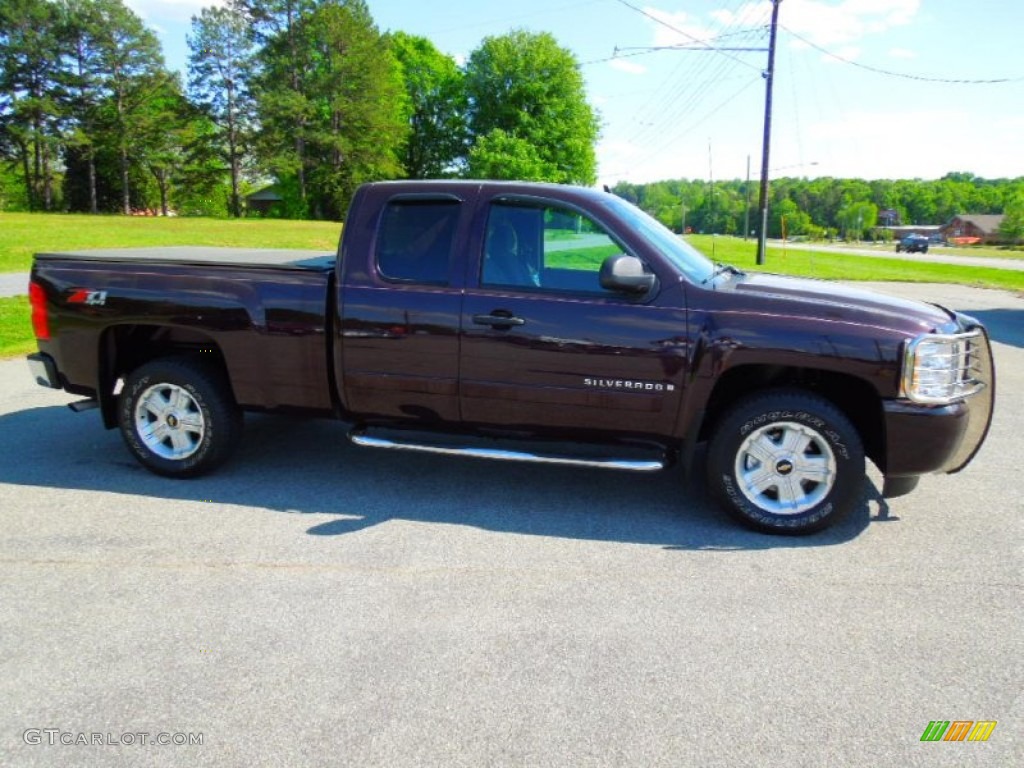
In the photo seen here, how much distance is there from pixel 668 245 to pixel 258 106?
66.0 metres

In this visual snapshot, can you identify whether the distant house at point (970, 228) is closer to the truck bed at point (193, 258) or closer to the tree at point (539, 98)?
the tree at point (539, 98)

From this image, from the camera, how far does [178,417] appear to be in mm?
4695

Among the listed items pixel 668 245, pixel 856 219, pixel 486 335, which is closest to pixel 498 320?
pixel 486 335

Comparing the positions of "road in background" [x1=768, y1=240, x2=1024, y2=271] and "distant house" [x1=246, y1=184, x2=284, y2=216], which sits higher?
"distant house" [x1=246, y1=184, x2=284, y2=216]

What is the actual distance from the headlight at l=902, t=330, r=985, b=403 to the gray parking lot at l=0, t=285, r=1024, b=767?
32.2 inches

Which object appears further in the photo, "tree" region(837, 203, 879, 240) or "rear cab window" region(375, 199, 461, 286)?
"tree" region(837, 203, 879, 240)

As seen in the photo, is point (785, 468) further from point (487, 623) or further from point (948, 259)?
point (948, 259)

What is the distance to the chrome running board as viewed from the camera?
3982mm

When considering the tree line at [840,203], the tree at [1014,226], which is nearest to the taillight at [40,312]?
the tree line at [840,203]

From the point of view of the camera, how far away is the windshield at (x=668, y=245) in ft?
13.7

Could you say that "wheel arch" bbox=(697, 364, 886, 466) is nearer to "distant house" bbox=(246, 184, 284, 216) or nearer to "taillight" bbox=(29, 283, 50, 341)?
"taillight" bbox=(29, 283, 50, 341)

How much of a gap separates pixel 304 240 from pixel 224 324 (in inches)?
1147

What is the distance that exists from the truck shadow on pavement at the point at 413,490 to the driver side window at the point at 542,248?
1324mm

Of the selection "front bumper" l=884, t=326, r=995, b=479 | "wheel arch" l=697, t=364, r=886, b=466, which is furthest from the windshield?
"front bumper" l=884, t=326, r=995, b=479
